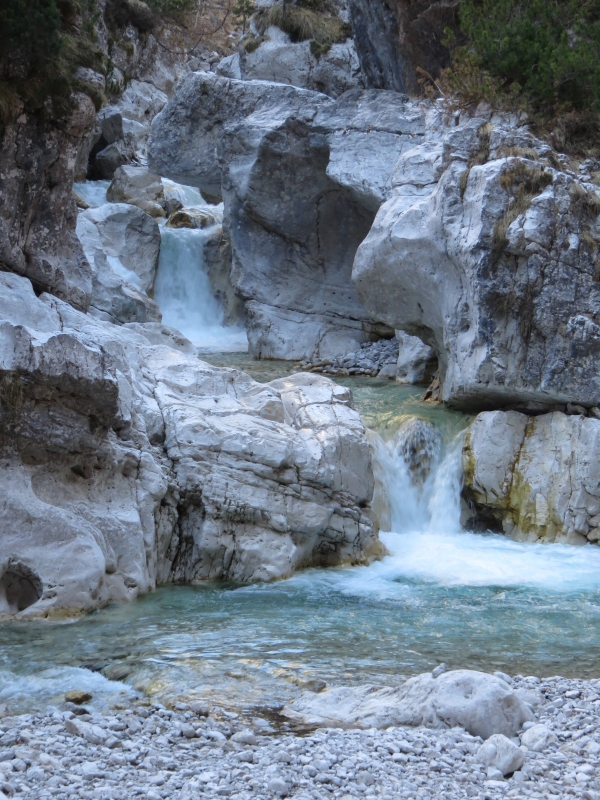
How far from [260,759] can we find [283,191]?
18666mm

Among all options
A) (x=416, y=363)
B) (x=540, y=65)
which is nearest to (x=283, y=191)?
(x=416, y=363)

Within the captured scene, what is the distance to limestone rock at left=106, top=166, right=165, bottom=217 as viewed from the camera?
92.5 feet

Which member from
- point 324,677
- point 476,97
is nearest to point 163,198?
point 476,97

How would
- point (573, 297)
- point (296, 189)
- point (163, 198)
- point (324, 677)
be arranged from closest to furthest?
point (324, 677) < point (573, 297) < point (296, 189) < point (163, 198)

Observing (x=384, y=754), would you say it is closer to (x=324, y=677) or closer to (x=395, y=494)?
(x=324, y=677)

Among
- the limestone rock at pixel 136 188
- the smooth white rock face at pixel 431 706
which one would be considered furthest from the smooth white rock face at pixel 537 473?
the limestone rock at pixel 136 188

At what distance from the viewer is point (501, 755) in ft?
16.2

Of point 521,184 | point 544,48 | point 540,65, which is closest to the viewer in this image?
point 521,184

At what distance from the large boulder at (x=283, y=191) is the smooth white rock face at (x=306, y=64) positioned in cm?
715

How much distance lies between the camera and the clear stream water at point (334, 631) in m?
6.65

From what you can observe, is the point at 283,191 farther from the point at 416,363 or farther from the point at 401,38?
the point at 416,363

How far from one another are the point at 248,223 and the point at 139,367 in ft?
39.7

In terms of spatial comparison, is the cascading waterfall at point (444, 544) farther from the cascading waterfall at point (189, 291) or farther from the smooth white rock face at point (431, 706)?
the cascading waterfall at point (189, 291)

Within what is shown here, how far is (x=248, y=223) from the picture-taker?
2295 centimetres
